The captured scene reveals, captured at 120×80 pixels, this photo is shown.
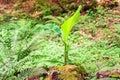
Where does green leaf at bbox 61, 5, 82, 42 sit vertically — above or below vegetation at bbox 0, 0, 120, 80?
above

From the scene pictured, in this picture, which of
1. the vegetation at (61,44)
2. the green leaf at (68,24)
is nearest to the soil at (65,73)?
the vegetation at (61,44)

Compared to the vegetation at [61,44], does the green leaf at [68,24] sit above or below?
above

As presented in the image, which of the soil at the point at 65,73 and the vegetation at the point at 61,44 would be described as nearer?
the soil at the point at 65,73

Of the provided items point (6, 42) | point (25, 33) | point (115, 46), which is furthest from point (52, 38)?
point (6, 42)

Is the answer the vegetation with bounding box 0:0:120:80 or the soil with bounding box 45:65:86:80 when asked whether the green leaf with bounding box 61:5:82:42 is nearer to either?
the vegetation with bounding box 0:0:120:80

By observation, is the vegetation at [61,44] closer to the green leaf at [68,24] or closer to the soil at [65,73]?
the green leaf at [68,24]

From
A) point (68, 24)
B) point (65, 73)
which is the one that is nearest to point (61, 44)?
Answer: point (68, 24)

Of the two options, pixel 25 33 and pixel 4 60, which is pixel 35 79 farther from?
pixel 25 33

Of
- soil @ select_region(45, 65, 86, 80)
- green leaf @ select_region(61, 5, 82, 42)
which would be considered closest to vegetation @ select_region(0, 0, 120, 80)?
green leaf @ select_region(61, 5, 82, 42)

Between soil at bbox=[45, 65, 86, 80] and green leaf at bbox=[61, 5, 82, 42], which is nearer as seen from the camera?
soil at bbox=[45, 65, 86, 80]
